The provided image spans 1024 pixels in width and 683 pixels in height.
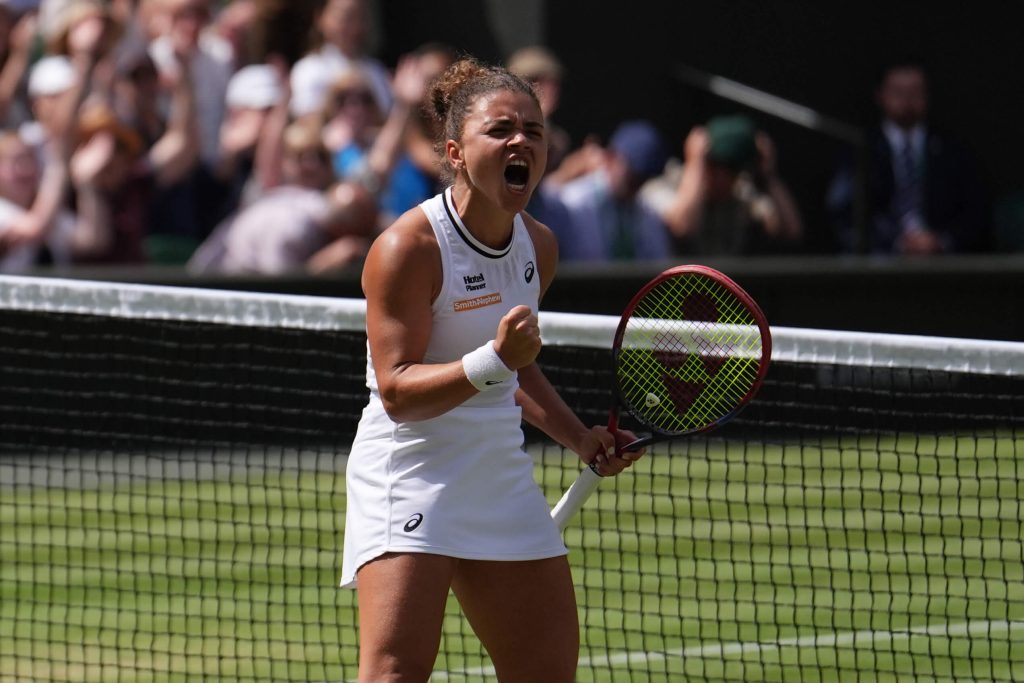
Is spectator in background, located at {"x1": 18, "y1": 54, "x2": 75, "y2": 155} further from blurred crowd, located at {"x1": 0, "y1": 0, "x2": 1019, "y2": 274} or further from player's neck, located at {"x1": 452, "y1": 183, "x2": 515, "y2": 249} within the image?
player's neck, located at {"x1": 452, "y1": 183, "x2": 515, "y2": 249}

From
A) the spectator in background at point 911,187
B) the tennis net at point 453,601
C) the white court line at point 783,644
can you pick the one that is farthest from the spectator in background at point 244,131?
the white court line at point 783,644

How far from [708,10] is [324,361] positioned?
6174mm

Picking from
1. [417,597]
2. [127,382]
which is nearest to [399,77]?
[127,382]

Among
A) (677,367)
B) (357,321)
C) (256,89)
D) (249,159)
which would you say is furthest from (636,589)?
(256,89)

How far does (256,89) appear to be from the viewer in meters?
11.7

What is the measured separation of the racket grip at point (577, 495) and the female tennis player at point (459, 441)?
0.33 ft

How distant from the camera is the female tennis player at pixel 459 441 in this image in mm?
3818

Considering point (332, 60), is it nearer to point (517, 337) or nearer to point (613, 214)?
point (613, 214)

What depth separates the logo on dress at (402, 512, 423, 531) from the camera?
154 inches

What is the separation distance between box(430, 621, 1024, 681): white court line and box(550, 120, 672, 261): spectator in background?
525 centimetres

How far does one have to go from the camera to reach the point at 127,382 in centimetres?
1030

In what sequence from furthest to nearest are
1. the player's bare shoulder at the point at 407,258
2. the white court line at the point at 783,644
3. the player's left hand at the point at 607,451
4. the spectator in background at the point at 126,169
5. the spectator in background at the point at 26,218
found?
the spectator in background at the point at 126,169 → the spectator in background at the point at 26,218 → the white court line at the point at 783,644 → the player's left hand at the point at 607,451 → the player's bare shoulder at the point at 407,258

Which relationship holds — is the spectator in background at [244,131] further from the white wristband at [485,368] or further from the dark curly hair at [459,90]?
the white wristband at [485,368]

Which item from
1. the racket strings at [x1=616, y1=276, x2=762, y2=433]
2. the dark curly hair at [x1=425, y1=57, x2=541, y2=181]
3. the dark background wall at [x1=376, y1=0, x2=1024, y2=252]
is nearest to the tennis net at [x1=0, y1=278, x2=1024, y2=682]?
the racket strings at [x1=616, y1=276, x2=762, y2=433]
